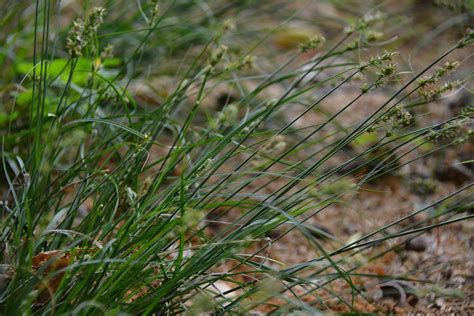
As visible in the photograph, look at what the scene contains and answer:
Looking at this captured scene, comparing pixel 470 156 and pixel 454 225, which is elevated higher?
pixel 470 156

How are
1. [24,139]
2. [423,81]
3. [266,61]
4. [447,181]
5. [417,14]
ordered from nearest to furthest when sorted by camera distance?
[423,81], [24,139], [447,181], [266,61], [417,14]

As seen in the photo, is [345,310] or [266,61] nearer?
[345,310]

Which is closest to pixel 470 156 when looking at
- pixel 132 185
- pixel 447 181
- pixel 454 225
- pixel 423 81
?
pixel 447 181

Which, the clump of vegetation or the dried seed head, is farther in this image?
the dried seed head

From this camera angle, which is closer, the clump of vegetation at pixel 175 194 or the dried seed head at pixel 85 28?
the clump of vegetation at pixel 175 194

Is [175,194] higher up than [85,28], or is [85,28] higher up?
[85,28]

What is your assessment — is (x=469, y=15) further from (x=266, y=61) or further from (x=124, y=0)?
(x=124, y=0)

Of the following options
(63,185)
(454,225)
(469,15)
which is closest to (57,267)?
(63,185)

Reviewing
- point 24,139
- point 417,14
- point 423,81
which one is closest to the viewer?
point 423,81

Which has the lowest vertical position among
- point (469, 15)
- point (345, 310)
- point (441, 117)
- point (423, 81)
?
point (345, 310)
